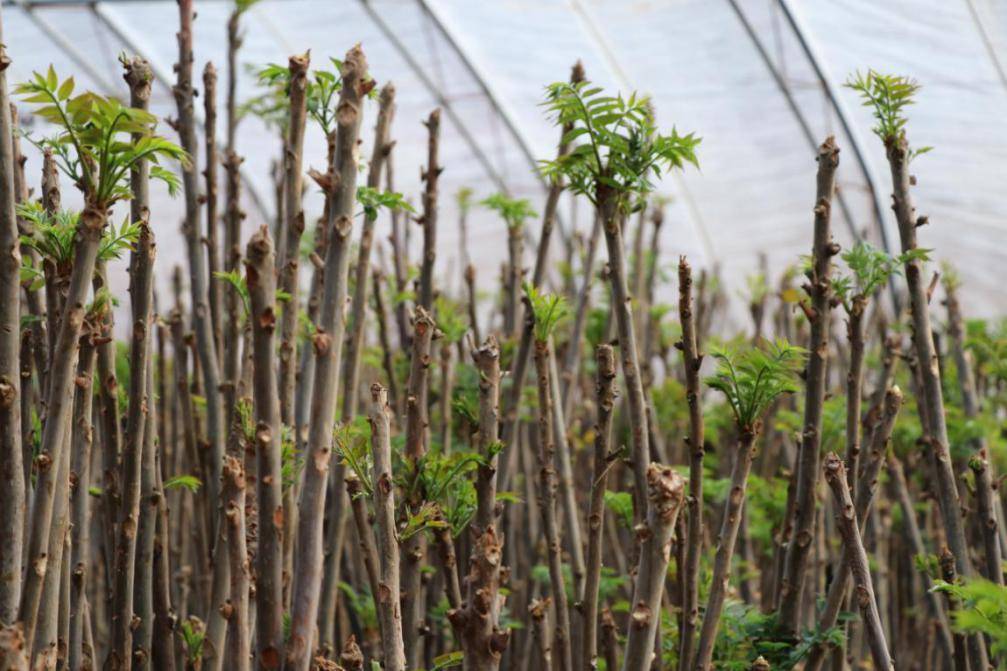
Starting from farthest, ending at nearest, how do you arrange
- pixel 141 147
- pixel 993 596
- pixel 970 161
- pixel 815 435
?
pixel 970 161 → pixel 815 435 → pixel 141 147 → pixel 993 596

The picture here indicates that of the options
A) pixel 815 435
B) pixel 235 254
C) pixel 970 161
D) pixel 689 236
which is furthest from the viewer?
pixel 689 236

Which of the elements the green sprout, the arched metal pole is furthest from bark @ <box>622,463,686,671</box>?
the arched metal pole

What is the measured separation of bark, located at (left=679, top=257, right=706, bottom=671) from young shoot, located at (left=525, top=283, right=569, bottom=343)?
0.23m

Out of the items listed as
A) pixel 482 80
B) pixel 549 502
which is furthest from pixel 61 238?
pixel 482 80

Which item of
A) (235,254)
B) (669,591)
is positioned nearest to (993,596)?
(669,591)

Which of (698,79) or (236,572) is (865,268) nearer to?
(236,572)

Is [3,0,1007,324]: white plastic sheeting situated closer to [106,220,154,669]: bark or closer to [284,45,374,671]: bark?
[106,220,154,669]: bark

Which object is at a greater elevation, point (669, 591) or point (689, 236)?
point (689, 236)

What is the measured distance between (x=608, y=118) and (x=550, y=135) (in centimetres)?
502

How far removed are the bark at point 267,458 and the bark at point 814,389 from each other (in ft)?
2.61

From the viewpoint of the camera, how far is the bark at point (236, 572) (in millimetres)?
1026

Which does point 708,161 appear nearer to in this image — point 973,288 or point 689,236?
point 689,236

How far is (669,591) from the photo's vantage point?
6.32 ft

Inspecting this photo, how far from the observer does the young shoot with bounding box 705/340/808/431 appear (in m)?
1.28
